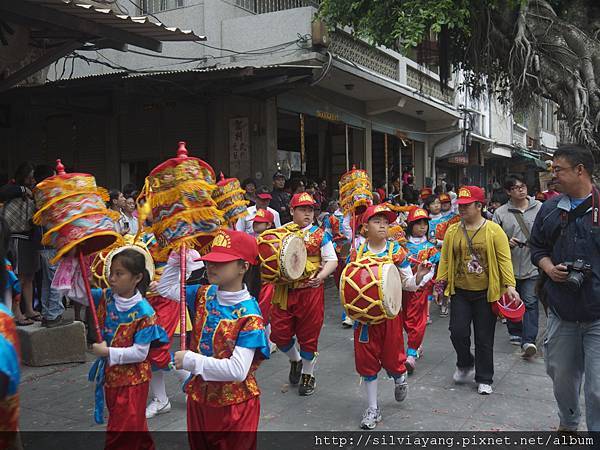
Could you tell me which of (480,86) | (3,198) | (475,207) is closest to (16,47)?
(3,198)

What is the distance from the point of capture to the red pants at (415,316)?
5.98 m

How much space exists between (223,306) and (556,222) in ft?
7.80

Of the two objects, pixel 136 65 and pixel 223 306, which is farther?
pixel 136 65

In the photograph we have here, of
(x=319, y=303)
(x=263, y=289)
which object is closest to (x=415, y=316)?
(x=319, y=303)

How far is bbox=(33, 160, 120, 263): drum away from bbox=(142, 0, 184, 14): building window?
1032 centimetres

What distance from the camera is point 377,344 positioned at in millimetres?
4652

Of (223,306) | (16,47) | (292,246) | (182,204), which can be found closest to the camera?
(223,306)

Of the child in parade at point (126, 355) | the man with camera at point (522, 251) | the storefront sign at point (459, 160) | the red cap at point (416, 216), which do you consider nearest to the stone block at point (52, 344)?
the child in parade at point (126, 355)

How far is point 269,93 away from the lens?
1148 cm

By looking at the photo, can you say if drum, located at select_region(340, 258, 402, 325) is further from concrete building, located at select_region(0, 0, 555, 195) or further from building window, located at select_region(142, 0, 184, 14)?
building window, located at select_region(142, 0, 184, 14)

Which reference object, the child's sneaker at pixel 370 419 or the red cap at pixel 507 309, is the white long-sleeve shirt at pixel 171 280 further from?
the red cap at pixel 507 309

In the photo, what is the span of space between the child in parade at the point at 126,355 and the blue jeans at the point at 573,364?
2666 mm

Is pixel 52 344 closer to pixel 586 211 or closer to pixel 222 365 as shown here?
pixel 222 365

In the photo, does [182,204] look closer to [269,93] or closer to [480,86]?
[269,93]
